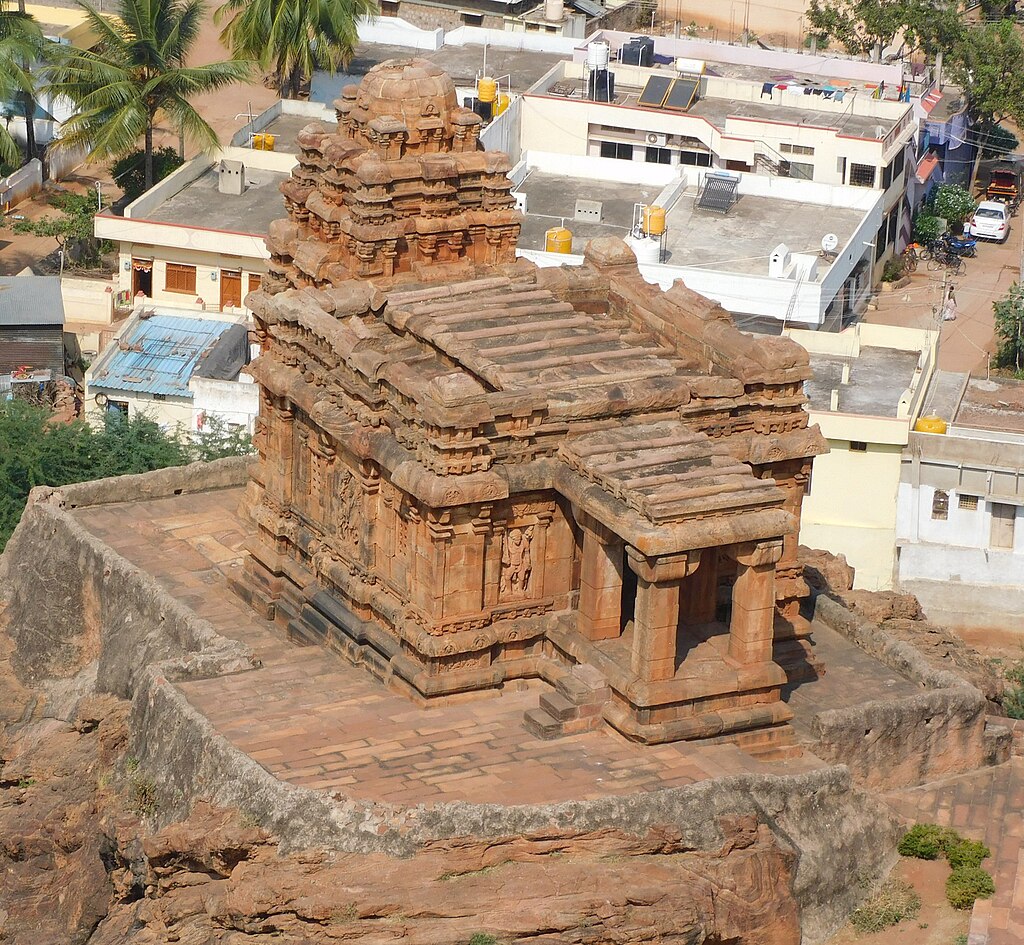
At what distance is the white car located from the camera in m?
82.4

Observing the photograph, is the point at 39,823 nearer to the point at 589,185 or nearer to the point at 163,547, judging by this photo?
the point at 163,547

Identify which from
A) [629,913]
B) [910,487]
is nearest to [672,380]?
[629,913]

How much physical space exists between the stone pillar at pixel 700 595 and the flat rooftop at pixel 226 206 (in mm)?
30223

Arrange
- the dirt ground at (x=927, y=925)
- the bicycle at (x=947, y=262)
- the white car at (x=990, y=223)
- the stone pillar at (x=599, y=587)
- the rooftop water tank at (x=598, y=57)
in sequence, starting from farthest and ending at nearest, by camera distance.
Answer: the white car at (x=990, y=223) → the bicycle at (x=947, y=262) → the rooftop water tank at (x=598, y=57) → the stone pillar at (x=599, y=587) → the dirt ground at (x=927, y=925)

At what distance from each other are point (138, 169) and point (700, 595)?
4461cm

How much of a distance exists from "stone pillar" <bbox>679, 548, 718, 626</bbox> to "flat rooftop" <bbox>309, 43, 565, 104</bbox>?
42384 mm

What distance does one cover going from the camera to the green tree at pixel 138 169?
77375 millimetres

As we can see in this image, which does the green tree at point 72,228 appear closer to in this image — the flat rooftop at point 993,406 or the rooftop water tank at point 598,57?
the rooftop water tank at point 598,57

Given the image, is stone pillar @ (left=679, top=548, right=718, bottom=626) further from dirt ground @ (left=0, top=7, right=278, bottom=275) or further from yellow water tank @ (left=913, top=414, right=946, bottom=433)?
dirt ground @ (left=0, top=7, right=278, bottom=275)

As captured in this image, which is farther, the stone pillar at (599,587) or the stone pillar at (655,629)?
the stone pillar at (599,587)

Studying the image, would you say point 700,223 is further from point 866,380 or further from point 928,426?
point 928,426

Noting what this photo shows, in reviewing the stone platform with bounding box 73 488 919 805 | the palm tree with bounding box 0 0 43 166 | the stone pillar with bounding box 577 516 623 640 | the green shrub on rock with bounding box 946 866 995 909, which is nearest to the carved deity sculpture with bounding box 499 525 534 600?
the stone pillar with bounding box 577 516 623 640

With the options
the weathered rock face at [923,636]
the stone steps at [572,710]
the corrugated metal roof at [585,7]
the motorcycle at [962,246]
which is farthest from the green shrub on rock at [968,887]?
the corrugated metal roof at [585,7]

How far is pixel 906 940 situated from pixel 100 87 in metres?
43.9
